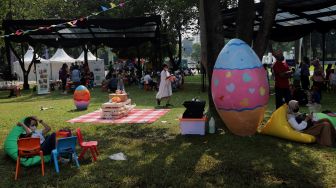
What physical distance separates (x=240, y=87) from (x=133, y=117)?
17.9 feet

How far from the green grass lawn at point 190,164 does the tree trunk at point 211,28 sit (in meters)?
1.93

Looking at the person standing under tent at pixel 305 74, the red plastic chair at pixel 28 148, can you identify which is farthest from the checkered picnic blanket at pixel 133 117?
the person standing under tent at pixel 305 74

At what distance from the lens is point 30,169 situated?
23.4 feet

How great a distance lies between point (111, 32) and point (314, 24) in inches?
506

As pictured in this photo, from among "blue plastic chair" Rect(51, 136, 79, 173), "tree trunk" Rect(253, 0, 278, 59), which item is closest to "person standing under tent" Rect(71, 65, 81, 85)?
"tree trunk" Rect(253, 0, 278, 59)

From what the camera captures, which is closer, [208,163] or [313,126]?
[208,163]

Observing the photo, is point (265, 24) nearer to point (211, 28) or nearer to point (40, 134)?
point (211, 28)

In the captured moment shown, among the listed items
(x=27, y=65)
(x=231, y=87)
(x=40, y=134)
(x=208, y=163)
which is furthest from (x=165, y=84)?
(x=27, y=65)

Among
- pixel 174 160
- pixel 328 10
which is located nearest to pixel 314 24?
pixel 328 10

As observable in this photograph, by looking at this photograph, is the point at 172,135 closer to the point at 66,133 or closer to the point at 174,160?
the point at 174,160

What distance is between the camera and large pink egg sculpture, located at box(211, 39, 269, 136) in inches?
308

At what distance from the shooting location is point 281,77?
35.3 ft

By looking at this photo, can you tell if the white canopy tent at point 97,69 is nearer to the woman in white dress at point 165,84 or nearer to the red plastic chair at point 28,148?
the woman in white dress at point 165,84

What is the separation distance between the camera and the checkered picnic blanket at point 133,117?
11.8 meters
